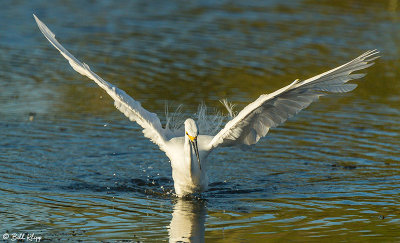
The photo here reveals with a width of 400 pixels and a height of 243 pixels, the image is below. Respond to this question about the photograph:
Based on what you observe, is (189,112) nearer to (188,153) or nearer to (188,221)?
(188,153)

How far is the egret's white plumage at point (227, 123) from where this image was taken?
1002cm

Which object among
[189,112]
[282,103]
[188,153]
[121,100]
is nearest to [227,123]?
[188,153]

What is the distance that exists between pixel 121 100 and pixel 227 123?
1585 mm

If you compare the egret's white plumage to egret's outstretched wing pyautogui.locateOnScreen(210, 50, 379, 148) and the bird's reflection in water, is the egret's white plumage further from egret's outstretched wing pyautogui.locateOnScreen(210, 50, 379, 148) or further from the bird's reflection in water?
the bird's reflection in water

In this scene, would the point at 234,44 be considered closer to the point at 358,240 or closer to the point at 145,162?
the point at 145,162

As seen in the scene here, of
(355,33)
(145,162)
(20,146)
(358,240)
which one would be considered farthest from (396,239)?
(355,33)

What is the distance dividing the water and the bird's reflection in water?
2 centimetres

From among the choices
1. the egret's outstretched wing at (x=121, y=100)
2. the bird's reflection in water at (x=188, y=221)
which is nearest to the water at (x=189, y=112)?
the bird's reflection in water at (x=188, y=221)

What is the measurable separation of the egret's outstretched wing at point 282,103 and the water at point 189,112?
940 millimetres

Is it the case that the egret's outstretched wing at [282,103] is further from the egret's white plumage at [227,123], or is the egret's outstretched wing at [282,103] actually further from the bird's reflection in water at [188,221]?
the bird's reflection in water at [188,221]

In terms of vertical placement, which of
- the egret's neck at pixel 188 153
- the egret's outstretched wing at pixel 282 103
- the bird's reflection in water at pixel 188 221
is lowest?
the bird's reflection in water at pixel 188 221

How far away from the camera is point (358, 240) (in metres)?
9.02

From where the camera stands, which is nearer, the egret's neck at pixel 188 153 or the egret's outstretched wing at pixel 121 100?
the egret's neck at pixel 188 153

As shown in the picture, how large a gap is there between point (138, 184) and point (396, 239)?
4.29 metres
